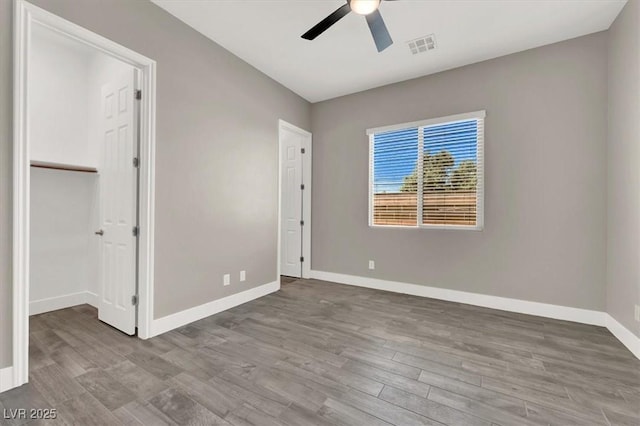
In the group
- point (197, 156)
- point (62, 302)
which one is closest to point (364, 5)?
point (197, 156)

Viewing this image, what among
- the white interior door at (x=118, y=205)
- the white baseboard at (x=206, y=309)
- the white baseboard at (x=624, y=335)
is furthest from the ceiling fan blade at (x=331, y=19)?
the white baseboard at (x=624, y=335)

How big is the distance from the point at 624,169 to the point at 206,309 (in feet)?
14.6

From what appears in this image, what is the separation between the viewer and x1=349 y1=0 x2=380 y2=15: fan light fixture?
85.4 inches

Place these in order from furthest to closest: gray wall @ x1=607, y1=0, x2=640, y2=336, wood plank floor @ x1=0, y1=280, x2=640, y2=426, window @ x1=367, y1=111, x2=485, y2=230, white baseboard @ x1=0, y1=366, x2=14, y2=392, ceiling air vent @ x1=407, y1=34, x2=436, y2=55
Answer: window @ x1=367, y1=111, x2=485, y2=230, ceiling air vent @ x1=407, y1=34, x2=436, y2=55, gray wall @ x1=607, y1=0, x2=640, y2=336, white baseboard @ x1=0, y1=366, x2=14, y2=392, wood plank floor @ x1=0, y1=280, x2=640, y2=426

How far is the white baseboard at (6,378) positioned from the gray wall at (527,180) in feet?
12.5

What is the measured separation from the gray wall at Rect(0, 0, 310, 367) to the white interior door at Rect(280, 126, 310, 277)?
978 millimetres

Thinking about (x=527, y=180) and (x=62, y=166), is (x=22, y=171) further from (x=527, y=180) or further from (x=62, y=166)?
(x=527, y=180)

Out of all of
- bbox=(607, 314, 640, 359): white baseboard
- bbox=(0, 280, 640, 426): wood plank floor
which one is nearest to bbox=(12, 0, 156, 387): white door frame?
bbox=(0, 280, 640, 426): wood plank floor

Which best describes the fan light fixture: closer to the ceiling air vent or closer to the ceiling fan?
the ceiling fan

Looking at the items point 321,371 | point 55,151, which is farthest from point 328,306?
point 55,151

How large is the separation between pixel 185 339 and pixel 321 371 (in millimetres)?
1354

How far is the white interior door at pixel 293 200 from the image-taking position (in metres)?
5.06

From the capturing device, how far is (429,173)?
396 centimetres

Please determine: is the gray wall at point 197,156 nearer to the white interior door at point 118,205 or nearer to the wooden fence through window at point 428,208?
the white interior door at point 118,205
